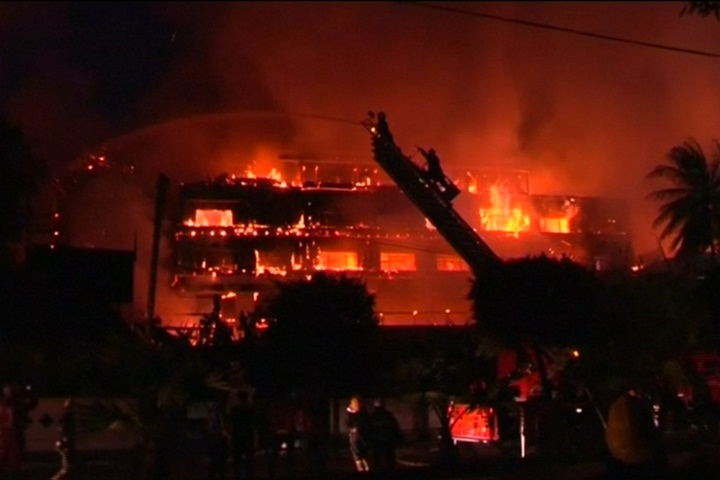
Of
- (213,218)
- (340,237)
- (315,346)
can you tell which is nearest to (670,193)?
(340,237)

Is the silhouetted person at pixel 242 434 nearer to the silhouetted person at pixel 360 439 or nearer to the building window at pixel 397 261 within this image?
the silhouetted person at pixel 360 439

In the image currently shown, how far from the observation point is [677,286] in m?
24.5

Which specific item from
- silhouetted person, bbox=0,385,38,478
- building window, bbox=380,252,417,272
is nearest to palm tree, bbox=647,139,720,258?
building window, bbox=380,252,417,272

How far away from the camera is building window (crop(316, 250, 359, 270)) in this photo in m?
73.1

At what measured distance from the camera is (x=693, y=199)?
52156 mm

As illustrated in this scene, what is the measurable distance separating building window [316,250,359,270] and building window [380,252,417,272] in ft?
6.09

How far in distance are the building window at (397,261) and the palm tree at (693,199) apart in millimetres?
21585

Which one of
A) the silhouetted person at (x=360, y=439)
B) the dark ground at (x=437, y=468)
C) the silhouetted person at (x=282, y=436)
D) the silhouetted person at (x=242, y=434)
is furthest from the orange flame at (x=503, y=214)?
the silhouetted person at (x=242, y=434)

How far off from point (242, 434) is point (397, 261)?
58003 millimetres

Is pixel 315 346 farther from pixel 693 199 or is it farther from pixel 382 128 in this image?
pixel 693 199

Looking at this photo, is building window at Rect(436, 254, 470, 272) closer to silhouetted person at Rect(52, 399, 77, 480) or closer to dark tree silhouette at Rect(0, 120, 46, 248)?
dark tree silhouette at Rect(0, 120, 46, 248)

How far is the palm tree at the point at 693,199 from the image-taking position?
50.3 meters

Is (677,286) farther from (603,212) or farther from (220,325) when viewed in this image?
(603,212)

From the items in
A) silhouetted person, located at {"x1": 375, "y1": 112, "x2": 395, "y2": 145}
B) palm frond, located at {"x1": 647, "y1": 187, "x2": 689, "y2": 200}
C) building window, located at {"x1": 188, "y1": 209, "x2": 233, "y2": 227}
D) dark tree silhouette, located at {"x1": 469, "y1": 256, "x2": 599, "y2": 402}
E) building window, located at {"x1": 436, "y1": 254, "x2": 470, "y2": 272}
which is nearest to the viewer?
dark tree silhouette, located at {"x1": 469, "y1": 256, "x2": 599, "y2": 402}
